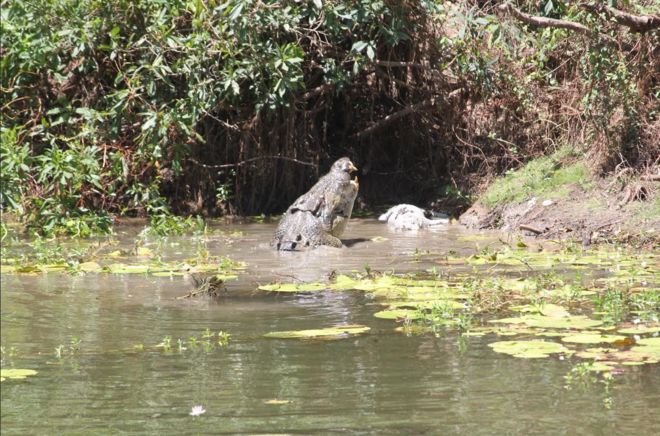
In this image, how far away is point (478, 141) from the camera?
47.1ft

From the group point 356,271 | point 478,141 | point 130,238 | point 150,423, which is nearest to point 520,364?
point 150,423

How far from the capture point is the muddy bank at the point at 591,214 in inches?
407

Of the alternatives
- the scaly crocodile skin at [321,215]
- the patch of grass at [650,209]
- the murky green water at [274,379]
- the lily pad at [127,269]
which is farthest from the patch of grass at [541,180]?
the murky green water at [274,379]

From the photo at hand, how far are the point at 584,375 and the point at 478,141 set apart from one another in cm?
952

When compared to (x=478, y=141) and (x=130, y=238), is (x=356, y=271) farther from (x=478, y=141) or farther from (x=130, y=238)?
(x=478, y=141)

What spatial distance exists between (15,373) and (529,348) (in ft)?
8.56

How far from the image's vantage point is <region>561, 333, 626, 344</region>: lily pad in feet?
18.6

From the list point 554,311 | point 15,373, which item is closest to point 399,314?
point 554,311

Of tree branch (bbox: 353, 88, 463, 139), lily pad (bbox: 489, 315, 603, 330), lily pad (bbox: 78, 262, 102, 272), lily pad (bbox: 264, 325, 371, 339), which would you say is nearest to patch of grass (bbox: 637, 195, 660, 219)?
tree branch (bbox: 353, 88, 463, 139)

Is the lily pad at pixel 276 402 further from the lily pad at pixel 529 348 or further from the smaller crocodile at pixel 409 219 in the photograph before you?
the smaller crocodile at pixel 409 219

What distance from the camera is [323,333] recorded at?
242 inches

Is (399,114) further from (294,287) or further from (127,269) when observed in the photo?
(294,287)

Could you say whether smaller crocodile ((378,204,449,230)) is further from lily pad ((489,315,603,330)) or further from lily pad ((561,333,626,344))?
lily pad ((561,333,626,344))

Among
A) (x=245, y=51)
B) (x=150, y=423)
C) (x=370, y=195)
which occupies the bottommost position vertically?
(x=150, y=423)
